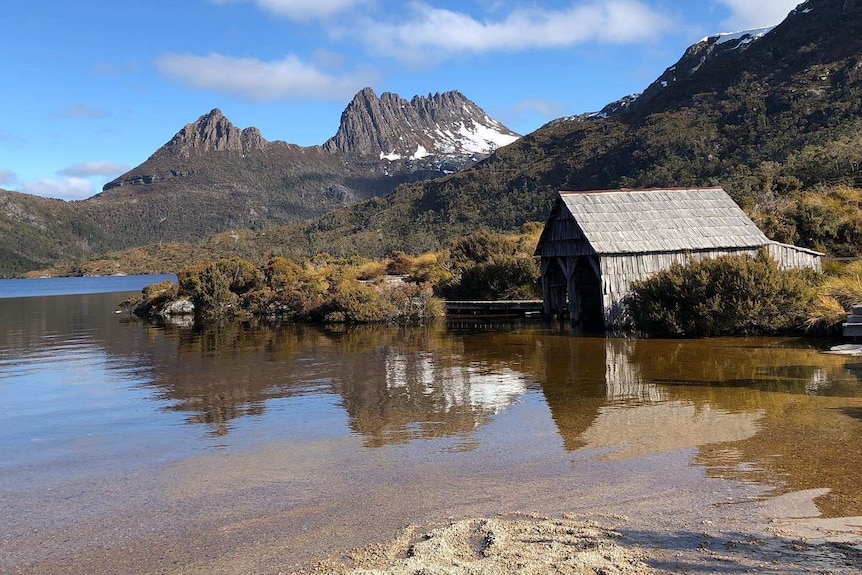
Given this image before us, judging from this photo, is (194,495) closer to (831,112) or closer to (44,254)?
(831,112)

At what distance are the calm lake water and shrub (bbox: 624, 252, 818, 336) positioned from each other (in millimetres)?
1046

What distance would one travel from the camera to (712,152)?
5703 centimetres

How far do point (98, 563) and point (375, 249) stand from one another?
6717cm

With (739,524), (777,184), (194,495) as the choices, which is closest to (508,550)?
(739,524)

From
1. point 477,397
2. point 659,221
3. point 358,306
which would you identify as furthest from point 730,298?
point 358,306

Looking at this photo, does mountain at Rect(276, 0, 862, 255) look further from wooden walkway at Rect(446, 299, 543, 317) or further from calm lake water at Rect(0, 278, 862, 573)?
calm lake water at Rect(0, 278, 862, 573)

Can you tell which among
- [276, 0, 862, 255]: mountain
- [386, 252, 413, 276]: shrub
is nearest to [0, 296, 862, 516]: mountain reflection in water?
[276, 0, 862, 255]: mountain

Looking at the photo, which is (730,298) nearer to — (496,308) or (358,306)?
(496,308)

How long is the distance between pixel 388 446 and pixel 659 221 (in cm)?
1538

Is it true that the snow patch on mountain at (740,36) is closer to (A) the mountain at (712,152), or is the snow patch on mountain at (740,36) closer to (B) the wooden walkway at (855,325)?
(A) the mountain at (712,152)

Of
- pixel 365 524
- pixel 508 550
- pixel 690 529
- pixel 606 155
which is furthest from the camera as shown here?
pixel 606 155

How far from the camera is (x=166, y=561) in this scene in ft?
19.0

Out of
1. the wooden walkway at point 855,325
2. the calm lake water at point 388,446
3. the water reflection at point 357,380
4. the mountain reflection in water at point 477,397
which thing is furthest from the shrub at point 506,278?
the wooden walkway at point 855,325

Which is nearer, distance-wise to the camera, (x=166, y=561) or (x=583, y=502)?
(x=166, y=561)
